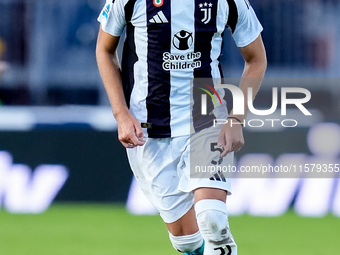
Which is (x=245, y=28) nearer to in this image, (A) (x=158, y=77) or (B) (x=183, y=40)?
(B) (x=183, y=40)

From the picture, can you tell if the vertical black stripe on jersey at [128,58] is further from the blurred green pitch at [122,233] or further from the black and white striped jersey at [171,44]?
the blurred green pitch at [122,233]

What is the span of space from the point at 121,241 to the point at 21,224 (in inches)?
53.7

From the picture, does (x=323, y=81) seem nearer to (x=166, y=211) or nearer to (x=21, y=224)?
(x=21, y=224)

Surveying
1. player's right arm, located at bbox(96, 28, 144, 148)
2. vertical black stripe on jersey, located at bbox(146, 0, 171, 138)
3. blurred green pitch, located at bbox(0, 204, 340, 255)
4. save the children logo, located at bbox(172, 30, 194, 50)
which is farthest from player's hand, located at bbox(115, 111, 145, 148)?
blurred green pitch, located at bbox(0, 204, 340, 255)

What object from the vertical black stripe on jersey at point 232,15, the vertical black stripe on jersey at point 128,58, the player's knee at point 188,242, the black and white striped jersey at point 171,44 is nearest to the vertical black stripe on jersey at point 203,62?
the black and white striped jersey at point 171,44

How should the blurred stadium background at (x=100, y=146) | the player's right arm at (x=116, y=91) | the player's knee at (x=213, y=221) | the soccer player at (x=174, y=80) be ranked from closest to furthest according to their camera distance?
the player's knee at (x=213, y=221) → the player's right arm at (x=116, y=91) → the soccer player at (x=174, y=80) → the blurred stadium background at (x=100, y=146)

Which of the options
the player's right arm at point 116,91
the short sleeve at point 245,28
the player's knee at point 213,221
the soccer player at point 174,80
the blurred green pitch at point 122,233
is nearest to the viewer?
the player's knee at point 213,221

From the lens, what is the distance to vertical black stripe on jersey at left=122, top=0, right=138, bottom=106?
5195mm

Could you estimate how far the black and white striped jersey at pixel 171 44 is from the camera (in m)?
5.07

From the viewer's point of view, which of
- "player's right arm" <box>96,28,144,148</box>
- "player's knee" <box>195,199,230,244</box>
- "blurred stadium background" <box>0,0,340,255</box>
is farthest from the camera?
"blurred stadium background" <box>0,0,340,255</box>

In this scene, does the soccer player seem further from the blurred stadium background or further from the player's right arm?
the blurred stadium background

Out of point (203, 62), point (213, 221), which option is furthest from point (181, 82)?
point (213, 221)

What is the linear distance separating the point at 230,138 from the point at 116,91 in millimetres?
744

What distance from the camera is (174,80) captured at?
5148 millimetres
